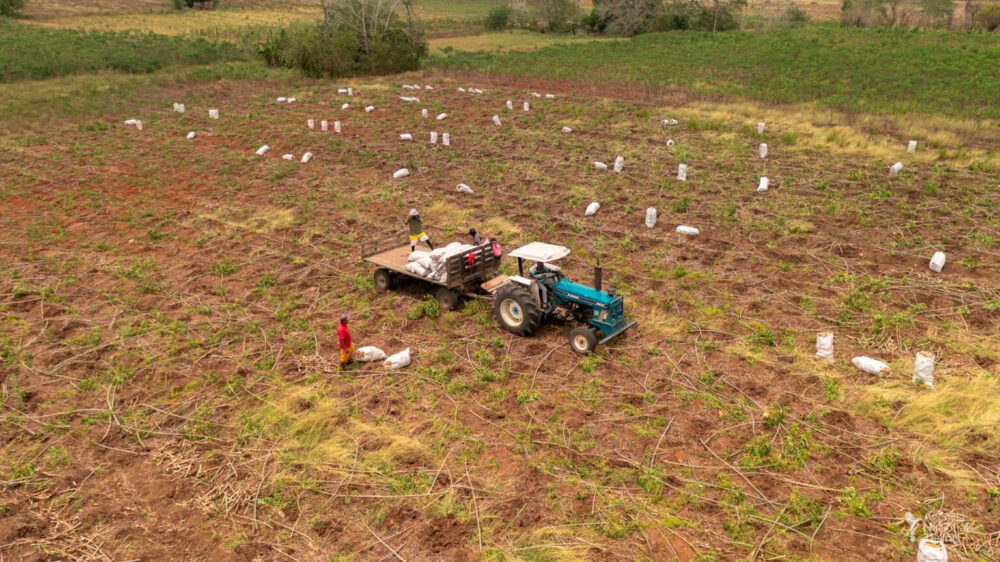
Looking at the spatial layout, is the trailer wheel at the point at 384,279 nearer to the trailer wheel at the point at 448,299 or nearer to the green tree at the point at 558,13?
the trailer wheel at the point at 448,299

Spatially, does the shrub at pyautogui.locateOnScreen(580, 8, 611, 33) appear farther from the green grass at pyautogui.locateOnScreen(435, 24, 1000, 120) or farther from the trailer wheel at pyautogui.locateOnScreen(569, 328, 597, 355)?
the trailer wheel at pyautogui.locateOnScreen(569, 328, 597, 355)

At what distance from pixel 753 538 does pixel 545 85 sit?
27622 mm

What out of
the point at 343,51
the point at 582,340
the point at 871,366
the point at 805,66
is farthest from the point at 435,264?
the point at 805,66

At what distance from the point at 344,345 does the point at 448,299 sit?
218 centimetres

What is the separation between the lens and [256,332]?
1008 centimetres

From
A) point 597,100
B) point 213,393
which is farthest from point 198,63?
point 213,393

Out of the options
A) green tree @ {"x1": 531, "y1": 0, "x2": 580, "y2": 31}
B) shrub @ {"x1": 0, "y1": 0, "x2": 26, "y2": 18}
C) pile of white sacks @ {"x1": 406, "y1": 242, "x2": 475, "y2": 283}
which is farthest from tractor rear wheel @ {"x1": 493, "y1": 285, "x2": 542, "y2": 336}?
shrub @ {"x1": 0, "y1": 0, "x2": 26, "y2": 18}

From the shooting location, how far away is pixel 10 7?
56.3m

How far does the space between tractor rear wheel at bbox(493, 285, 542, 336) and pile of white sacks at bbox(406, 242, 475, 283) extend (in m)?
1.10

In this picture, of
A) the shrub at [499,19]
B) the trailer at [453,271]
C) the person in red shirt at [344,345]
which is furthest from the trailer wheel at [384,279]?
the shrub at [499,19]

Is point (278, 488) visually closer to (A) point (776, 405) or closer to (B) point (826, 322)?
(A) point (776, 405)

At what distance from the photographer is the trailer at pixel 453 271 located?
10.1 meters

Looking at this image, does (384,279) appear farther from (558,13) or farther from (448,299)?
(558,13)

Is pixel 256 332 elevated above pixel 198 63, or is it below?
below
